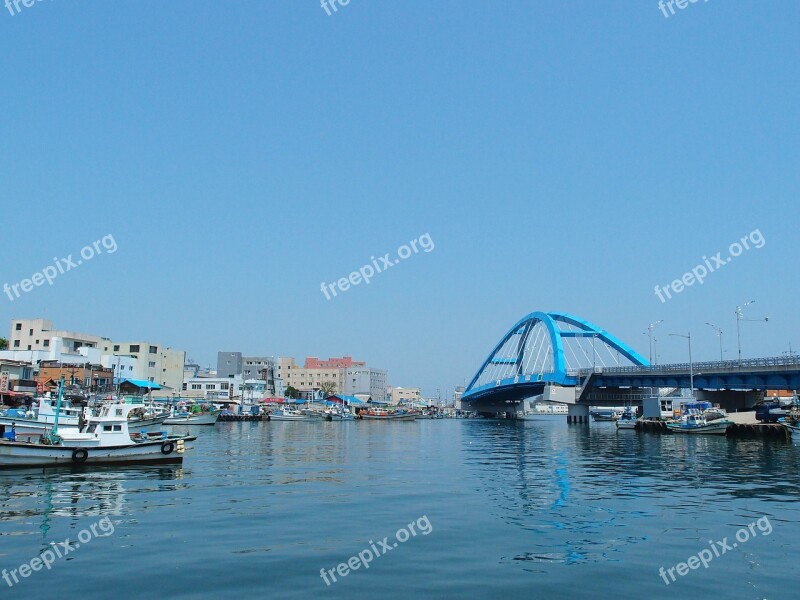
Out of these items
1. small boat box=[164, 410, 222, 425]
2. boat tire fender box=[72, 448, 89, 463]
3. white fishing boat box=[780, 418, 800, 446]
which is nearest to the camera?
boat tire fender box=[72, 448, 89, 463]

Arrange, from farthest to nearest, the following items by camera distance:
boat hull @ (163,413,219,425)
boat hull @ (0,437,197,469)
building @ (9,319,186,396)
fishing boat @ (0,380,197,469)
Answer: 1. building @ (9,319,186,396)
2. boat hull @ (163,413,219,425)
3. fishing boat @ (0,380,197,469)
4. boat hull @ (0,437,197,469)

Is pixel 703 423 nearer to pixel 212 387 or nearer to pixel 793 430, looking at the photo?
pixel 793 430

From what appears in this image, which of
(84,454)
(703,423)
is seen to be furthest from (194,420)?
(703,423)

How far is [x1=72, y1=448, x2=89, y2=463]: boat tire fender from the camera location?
135ft

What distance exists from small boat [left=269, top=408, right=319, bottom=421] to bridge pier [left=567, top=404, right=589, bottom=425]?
5781cm

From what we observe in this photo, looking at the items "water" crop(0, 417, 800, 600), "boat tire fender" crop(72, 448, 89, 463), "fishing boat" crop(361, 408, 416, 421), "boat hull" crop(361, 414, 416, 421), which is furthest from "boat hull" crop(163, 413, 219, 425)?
"boat tire fender" crop(72, 448, 89, 463)

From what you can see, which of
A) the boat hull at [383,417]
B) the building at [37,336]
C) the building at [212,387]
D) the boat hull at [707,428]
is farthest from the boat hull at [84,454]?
the building at [212,387]

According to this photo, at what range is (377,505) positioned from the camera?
29.0 metres

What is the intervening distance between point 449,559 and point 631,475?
2615cm

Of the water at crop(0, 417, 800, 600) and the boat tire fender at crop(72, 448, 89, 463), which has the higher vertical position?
the boat tire fender at crop(72, 448, 89, 463)

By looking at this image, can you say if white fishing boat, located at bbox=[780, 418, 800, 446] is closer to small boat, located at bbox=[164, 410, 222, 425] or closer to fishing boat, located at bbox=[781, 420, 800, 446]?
fishing boat, located at bbox=[781, 420, 800, 446]

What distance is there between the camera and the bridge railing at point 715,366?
83656 mm

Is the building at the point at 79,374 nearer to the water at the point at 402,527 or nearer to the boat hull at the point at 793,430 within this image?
the water at the point at 402,527

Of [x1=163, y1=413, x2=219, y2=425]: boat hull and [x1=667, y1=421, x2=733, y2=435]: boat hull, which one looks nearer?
[x1=667, y1=421, x2=733, y2=435]: boat hull
